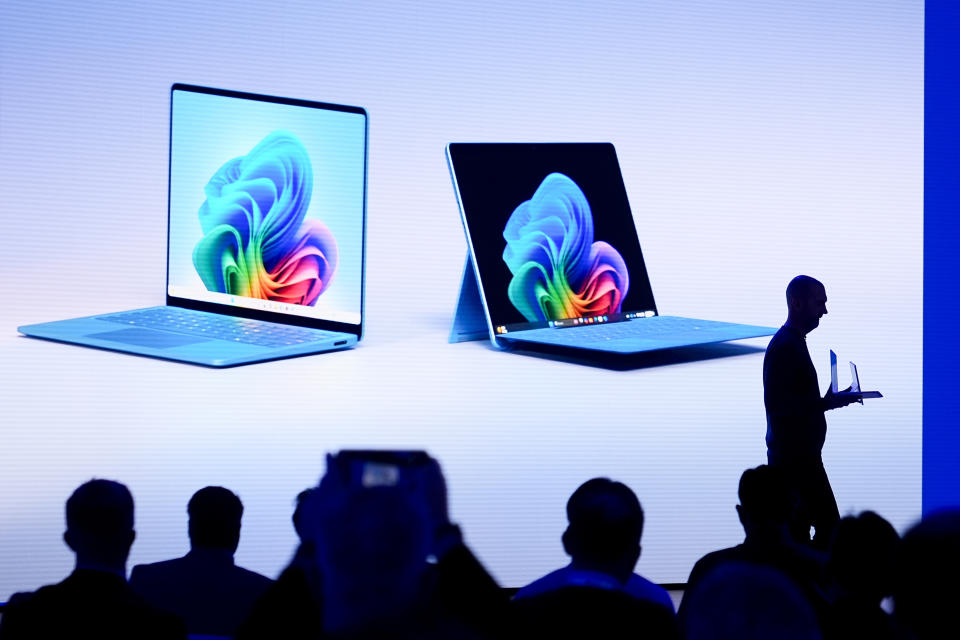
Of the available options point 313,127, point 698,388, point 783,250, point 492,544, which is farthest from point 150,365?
point 783,250

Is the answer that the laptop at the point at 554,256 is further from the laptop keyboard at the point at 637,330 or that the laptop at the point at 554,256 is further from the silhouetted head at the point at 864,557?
the silhouetted head at the point at 864,557

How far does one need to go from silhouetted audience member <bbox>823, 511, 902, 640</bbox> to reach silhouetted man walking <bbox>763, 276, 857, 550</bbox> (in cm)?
86

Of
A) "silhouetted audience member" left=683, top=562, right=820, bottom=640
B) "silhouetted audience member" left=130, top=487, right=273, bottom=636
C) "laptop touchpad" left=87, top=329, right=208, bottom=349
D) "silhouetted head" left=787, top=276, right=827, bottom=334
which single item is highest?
"silhouetted head" left=787, top=276, right=827, bottom=334

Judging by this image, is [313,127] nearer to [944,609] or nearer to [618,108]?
[618,108]

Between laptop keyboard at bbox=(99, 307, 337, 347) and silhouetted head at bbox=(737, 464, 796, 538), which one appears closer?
silhouetted head at bbox=(737, 464, 796, 538)

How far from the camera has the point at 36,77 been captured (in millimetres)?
3043

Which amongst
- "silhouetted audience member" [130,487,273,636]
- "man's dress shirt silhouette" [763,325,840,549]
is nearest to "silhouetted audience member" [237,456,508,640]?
"silhouetted audience member" [130,487,273,636]

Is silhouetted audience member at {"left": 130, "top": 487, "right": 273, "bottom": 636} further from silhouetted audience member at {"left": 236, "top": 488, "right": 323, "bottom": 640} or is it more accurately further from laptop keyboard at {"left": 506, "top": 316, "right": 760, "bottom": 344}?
laptop keyboard at {"left": 506, "top": 316, "right": 760, "bottom": 344}

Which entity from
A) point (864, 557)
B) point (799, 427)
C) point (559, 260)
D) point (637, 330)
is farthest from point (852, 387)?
point (864, 557)

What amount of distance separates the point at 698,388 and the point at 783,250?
20.8 inches

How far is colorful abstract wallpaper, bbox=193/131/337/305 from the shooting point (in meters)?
2.96

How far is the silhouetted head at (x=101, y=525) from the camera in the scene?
1.70 m

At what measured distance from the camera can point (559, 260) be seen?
3.29 meters

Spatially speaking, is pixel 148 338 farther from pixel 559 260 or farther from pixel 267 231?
pixel 559 260
